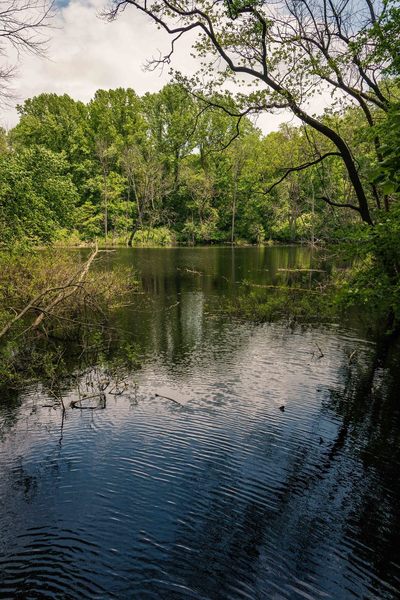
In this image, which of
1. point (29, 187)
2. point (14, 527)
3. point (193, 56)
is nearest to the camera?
point (14, 527)

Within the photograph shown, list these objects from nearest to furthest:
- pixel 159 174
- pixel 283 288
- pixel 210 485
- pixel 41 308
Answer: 1. pixel 210 485
2. pixel 41 308
3. pixel 283 288
4. pixel 159 174

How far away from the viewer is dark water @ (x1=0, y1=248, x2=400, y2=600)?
19.4ft

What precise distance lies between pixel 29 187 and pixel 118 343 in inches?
302

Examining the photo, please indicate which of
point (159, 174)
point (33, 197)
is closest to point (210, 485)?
point (33, 197)

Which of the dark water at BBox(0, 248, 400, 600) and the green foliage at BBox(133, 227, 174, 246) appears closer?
the dark water at BBox(0, 248, 400, 600)

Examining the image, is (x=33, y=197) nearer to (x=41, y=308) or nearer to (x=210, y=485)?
(x=41, y=308)

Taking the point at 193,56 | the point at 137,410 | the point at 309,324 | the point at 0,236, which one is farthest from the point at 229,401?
the point at 193,56

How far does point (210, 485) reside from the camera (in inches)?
313

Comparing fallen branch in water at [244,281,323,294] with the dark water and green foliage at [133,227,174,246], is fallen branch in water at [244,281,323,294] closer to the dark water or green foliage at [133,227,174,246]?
the dark water

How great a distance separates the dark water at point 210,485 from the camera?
591 cm

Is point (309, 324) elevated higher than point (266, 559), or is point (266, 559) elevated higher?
→ point (309, 324)

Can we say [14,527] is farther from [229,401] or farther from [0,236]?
[0,236]

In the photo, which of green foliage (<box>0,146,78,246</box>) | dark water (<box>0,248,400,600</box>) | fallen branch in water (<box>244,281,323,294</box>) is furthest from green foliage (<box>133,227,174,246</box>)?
dark water (<box>0,248,400,600</box>)

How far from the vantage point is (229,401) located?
11672 mm
